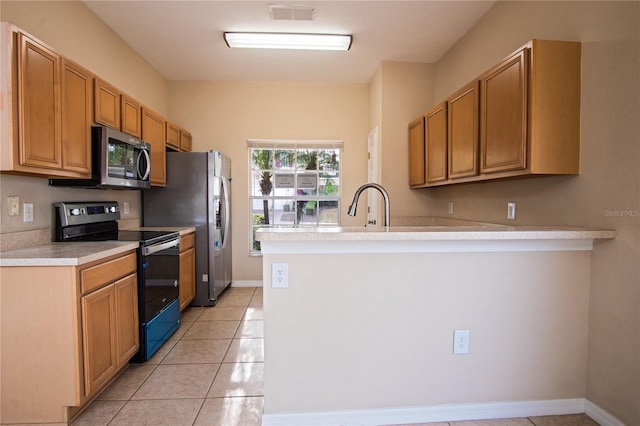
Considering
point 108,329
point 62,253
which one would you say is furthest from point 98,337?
point 62,253

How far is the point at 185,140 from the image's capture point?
436 cm

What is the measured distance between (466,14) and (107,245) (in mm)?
3417

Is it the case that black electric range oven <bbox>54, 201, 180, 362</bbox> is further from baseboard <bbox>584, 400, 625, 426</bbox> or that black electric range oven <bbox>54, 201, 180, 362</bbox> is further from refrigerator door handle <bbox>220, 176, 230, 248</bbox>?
baseboard <bbox>584, 400, 625, 426</bbox>

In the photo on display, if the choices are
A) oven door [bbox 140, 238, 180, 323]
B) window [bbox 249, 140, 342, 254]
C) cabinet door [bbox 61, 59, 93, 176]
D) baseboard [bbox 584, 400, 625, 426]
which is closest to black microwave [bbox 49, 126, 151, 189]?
cabinet door [bbox 61, 59, 93, 176]

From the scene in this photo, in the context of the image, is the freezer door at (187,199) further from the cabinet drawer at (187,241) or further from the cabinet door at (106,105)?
the cabinet door at (106,105)

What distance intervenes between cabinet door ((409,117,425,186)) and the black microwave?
8.98 ft

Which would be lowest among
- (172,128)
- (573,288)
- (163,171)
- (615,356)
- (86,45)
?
(615,356)

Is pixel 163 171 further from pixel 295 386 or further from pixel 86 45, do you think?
pixel 295 386

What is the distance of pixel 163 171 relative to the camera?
3.64 meters

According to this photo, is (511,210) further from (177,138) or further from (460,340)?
→ (177,138)

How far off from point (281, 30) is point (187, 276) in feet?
8.85

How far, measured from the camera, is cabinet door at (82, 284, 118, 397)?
1.85 m

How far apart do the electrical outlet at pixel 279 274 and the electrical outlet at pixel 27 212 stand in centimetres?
177

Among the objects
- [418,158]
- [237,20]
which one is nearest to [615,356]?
[418,158]
